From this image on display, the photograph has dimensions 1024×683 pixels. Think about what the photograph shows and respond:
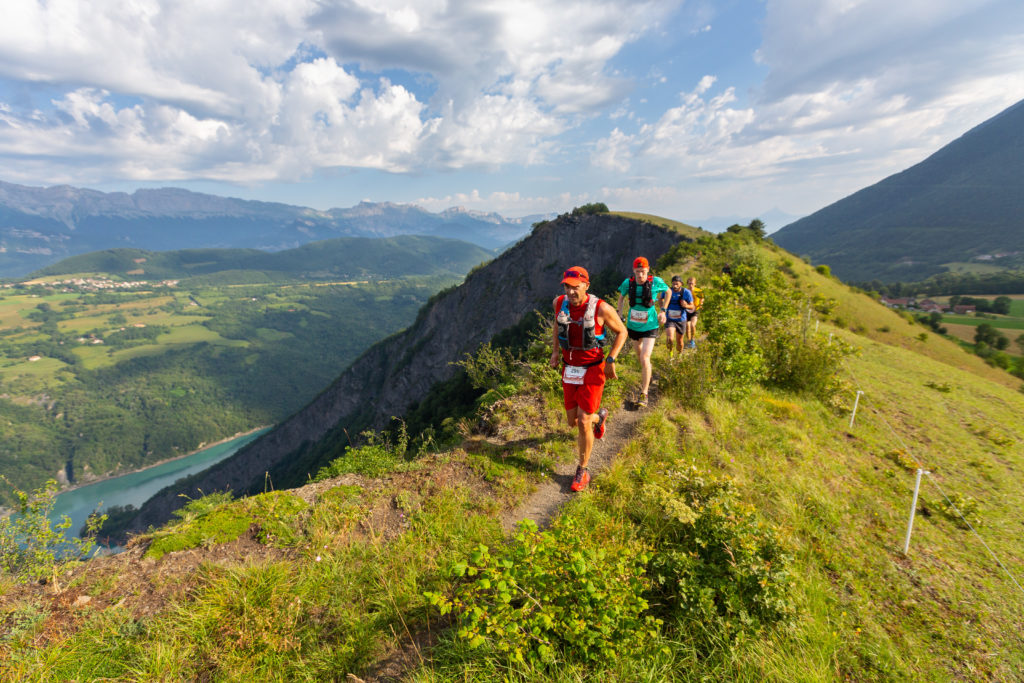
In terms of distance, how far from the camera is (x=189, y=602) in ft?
12.3

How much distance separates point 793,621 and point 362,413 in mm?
100214

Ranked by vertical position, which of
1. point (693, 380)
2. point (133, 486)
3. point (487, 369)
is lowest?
point (133, 486)

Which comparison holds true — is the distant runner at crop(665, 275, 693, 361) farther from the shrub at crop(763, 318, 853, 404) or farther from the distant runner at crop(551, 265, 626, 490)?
the distant runner at crop(551, 265, 626, 490)

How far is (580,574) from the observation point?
3018mm

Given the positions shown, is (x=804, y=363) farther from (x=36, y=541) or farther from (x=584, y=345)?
(x=36, y=541)

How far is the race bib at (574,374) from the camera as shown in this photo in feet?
18.0

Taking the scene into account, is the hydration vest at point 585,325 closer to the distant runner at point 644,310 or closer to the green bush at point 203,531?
the distant runner at point 644,310

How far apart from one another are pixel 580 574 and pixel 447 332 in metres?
84.6

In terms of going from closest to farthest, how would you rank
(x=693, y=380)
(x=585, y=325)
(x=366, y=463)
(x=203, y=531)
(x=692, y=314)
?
(x=203, y=531), (x=585, y=325), (x=366, y=463), (x=693, y=380), (x=692, y=314)

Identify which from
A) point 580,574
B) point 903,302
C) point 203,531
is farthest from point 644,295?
point 903,302

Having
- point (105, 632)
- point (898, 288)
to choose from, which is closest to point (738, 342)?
point (105, 632)

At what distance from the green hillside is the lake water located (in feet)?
565

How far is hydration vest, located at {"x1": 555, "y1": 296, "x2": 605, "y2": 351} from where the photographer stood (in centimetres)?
526

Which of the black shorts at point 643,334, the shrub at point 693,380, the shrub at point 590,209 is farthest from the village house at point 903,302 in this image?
the black shorts at point 643,334
